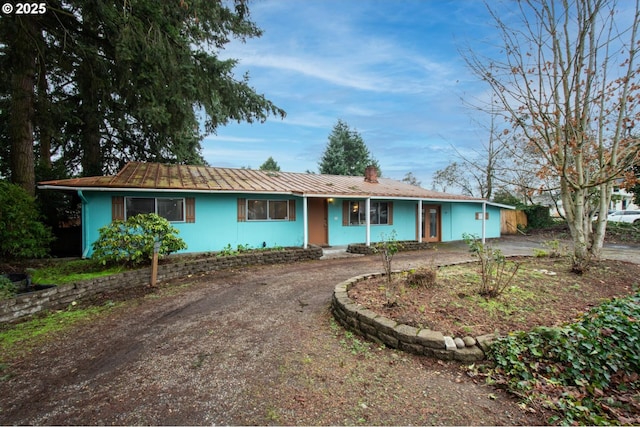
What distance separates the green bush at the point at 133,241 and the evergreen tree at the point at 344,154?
2011 cm

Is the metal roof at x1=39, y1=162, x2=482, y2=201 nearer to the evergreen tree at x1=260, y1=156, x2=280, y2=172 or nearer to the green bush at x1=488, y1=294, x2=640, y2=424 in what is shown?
the green bush at x1=488, y1=294, x2=640, y2=424

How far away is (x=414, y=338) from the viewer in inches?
127

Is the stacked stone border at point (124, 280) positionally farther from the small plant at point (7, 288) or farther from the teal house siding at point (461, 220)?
the teal house siding at point (461, 220)

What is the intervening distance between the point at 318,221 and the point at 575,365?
9908 millimetres

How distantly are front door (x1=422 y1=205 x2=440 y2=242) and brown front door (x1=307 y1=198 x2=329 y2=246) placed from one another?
563cm

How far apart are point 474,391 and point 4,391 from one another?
4.45 metres

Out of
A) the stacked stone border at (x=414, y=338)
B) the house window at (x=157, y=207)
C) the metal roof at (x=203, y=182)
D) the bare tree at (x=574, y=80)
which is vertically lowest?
the stacked stone border at (x=414, y=338)

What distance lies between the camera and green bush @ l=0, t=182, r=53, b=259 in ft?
21.7

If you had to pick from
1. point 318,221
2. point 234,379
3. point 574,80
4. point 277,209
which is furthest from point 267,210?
point 574,80

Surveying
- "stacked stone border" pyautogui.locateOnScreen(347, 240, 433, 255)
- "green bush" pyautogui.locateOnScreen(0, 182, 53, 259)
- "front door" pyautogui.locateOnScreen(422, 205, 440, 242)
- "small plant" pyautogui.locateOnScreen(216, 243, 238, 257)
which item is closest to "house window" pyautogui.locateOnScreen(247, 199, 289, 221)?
"small plant" pyautogui.locateOnScreen(216, 243, 238, 257)

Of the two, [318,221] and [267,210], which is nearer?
[267,210]

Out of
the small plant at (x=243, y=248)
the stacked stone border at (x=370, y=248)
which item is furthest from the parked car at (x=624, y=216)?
the small plant at (x=243, y=248)

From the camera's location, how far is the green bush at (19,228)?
660cm

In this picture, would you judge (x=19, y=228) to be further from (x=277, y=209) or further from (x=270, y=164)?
(x=270, y=164)
